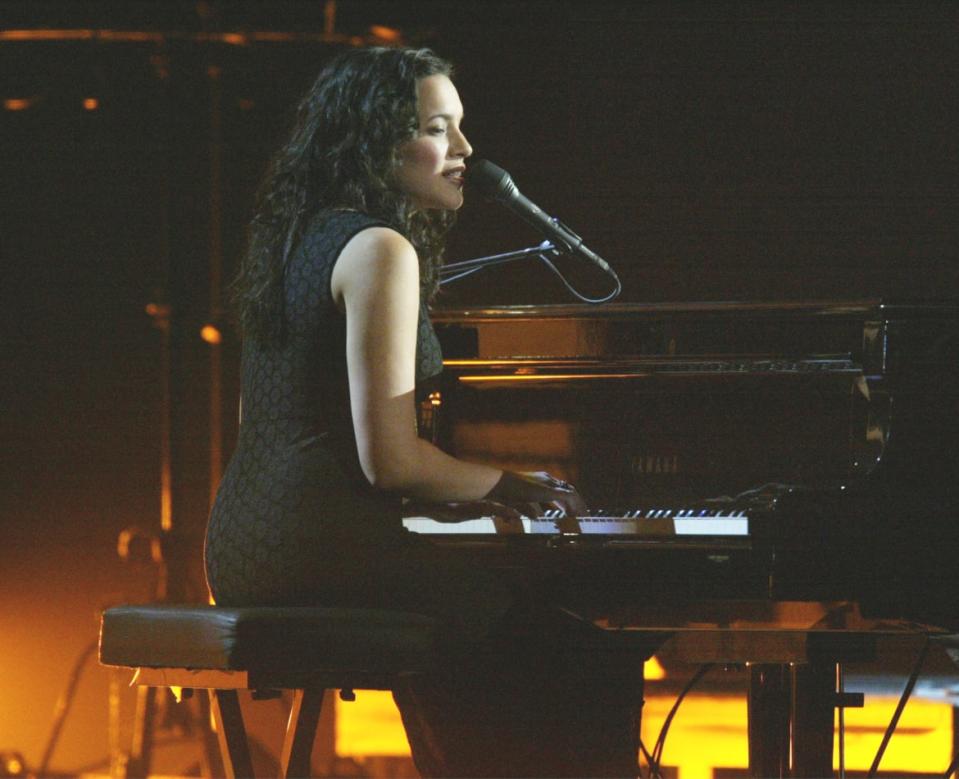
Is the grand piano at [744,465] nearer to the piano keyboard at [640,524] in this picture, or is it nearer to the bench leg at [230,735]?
the piano keyboard at [640,524]

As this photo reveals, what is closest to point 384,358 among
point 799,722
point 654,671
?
point 799,722

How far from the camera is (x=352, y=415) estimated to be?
166 centimetres

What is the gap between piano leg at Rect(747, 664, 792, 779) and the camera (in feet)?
7.20

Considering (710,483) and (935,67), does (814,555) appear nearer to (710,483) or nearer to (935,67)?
(710,483)

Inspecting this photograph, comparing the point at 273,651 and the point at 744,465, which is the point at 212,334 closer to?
the point at 744,465

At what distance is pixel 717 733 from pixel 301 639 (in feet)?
6.67

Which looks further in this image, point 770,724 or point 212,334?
point 212,334

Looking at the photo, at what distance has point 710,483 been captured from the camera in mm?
2441

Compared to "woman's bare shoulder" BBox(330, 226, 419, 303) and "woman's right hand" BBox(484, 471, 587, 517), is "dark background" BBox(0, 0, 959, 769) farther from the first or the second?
"woman's bare shoulder" BBox(330, 226, 419, 303)

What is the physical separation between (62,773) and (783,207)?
262cm

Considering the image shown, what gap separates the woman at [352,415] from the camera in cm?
164

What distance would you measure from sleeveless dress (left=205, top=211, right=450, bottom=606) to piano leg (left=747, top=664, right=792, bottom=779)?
865mm

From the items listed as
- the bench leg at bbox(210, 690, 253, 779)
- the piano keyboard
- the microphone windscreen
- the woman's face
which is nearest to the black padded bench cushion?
the bench leg at bbox(210, 690, 253, 779)

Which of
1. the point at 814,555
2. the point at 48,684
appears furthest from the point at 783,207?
the point at 48,684
